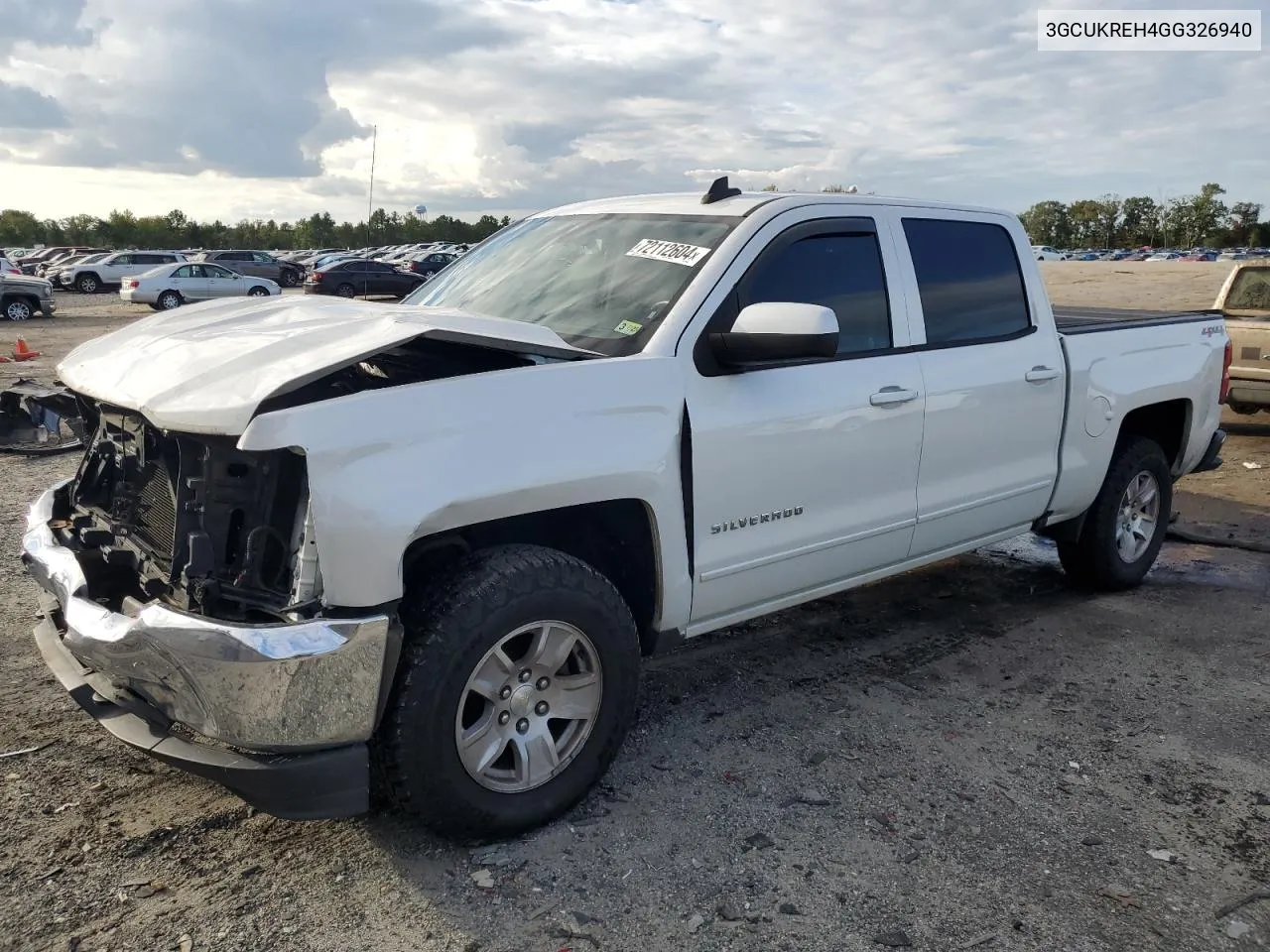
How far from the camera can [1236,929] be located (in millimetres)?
2715

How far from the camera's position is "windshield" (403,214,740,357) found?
139 inches

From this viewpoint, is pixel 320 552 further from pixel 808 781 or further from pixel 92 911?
pixel 808 781

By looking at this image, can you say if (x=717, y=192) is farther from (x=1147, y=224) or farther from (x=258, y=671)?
(x=1147, y=224)

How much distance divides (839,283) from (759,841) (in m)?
2.06

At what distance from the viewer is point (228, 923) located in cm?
263

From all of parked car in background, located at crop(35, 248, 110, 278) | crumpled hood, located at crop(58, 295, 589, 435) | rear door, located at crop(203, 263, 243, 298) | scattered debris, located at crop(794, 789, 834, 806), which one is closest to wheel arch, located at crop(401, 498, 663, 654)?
crumpled hood, located at crop(58, 295, 589, 435)

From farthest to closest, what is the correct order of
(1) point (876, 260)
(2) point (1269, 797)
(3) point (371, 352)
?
(1) point (876, 260), (2) point (1269, 797), (3) point (371, 352)

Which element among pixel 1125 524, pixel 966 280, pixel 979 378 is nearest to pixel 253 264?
pixel 1125 524

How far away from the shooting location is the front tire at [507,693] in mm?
2752

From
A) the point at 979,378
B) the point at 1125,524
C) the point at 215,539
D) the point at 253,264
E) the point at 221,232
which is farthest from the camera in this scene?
the point at 221,232

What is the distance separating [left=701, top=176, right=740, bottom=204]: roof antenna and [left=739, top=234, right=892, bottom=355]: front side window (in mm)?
422

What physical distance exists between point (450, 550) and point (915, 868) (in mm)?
1652

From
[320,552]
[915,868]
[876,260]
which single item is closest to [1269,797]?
[915,868]

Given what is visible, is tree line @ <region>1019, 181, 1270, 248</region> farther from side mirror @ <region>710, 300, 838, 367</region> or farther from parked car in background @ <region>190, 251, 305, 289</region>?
side mirror @ <region>710, 300, 838, 367</region>
